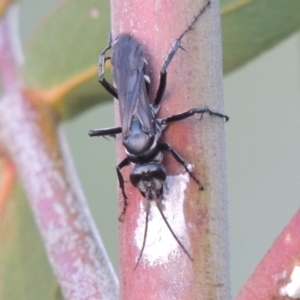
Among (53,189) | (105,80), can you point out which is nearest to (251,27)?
(105,80)

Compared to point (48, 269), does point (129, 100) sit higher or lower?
higher

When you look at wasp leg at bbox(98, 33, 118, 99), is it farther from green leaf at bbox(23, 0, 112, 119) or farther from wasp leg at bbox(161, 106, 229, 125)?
wasp leg at bbox(161, 106, 229, 125)

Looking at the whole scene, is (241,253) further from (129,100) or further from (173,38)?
(173,38)

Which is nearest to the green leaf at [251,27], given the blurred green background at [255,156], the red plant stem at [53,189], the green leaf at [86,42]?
the green leaf at [86,42]

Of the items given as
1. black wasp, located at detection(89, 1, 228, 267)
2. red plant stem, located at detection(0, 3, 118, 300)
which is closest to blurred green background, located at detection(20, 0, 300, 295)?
red plant stem, located at detection(0, 3, 118, 300)

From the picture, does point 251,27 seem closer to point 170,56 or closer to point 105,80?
point 105,80

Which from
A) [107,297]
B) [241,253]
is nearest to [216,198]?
[107,297]
